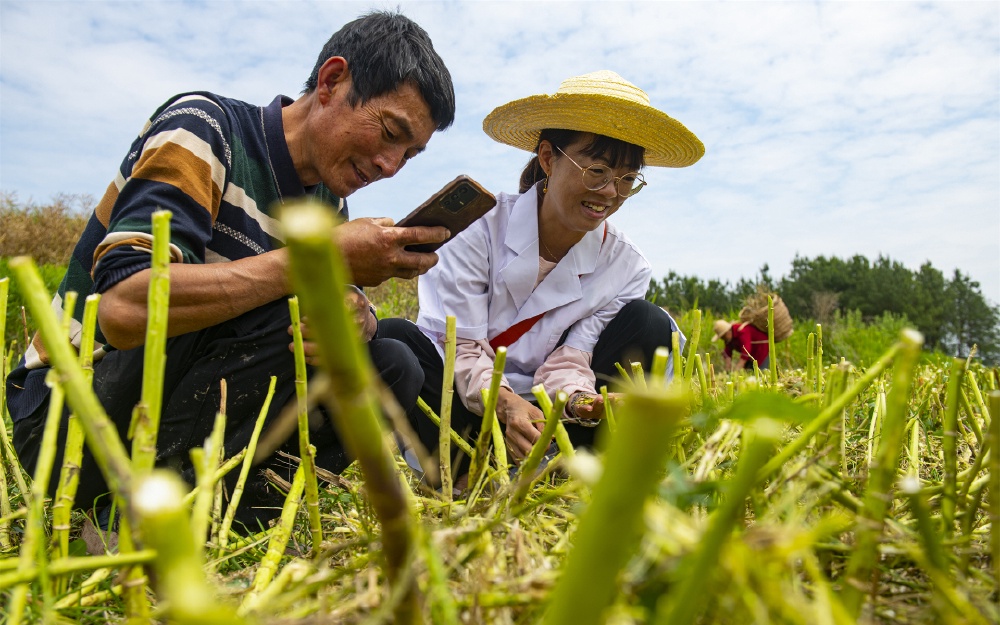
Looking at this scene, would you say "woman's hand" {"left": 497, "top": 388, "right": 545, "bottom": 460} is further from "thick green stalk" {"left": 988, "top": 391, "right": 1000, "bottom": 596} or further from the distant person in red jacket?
the distant person in red jacket

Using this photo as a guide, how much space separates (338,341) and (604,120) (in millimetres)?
2226

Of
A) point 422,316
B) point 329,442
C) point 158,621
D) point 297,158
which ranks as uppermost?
point 297,158

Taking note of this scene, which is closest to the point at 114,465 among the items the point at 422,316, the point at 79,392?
the point at 79,392

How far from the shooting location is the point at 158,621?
72cm

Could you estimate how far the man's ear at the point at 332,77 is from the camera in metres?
1.95

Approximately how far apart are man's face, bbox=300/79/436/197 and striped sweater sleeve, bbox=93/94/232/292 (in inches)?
11.3

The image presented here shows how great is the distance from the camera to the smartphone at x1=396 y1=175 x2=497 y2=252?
5.41ft

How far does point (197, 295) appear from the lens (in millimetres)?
1477

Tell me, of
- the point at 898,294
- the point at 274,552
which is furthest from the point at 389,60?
the point at 898,294

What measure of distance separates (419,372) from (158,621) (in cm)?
119

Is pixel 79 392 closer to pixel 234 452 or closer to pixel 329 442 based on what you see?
pixel 234 452

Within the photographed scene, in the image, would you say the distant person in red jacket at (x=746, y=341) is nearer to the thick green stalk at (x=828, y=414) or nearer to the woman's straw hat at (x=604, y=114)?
the woman's straw hat at (x=604, y=114)

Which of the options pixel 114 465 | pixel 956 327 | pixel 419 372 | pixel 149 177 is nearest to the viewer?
pixel 114 465

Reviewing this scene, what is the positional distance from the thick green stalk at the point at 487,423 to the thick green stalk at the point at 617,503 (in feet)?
1.52
